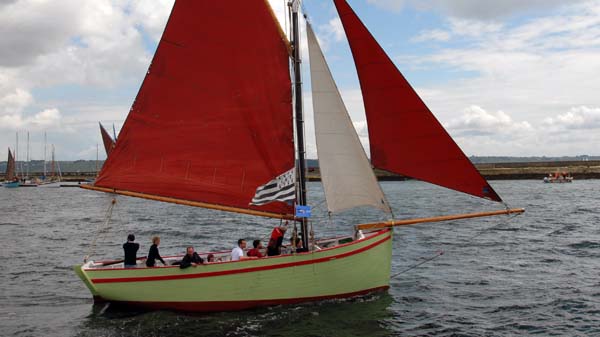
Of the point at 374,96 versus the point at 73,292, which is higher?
the point at 374,96

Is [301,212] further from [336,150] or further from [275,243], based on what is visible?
[336,150]

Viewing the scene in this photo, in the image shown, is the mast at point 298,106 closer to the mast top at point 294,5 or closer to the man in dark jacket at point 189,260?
the mast top at point 294,5

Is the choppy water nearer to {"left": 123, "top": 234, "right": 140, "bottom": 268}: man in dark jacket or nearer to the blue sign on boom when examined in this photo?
{"left": 123, "top": 234, "right": 140, "bottom": 268}: man in dark jacket

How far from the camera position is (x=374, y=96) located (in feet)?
55.1

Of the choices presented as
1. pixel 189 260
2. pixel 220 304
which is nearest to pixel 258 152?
pixel 189 260

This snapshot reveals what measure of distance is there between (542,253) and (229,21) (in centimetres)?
2009

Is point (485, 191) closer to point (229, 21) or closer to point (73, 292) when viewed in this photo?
point (229, 21)

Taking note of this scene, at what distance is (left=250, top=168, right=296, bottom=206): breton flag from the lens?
57.5 ft

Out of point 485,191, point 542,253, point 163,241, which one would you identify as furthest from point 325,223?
A: point 485,191

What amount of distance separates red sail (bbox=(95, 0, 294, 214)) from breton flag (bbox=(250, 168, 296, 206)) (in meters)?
0.17

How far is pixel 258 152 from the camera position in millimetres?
17672

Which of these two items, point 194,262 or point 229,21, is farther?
point 229,21

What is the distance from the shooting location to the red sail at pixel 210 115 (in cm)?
1753

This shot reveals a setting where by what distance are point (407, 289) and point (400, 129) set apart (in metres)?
7.20
